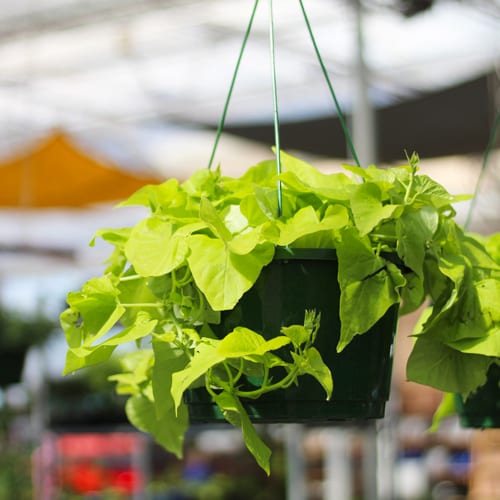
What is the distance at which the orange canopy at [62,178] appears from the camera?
4.61 metres

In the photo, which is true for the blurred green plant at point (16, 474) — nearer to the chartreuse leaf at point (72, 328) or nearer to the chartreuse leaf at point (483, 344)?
the chartreuse leaf at point (72, 328)

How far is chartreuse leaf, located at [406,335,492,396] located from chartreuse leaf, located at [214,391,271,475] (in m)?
0.17

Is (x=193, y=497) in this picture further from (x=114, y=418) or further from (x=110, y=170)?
(x=110, y=170)

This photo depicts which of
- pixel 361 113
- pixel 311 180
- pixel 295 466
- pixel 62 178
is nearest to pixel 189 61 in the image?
pixel 62 178

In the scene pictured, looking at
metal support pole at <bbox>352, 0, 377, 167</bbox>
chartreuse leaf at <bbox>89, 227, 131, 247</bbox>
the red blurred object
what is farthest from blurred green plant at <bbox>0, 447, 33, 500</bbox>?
chartreuse leaf at <bbox>89, 227, 131, 247</bbox>

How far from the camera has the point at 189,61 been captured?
6.77 m

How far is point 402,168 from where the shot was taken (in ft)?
2.84

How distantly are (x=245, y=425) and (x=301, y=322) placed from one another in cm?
12

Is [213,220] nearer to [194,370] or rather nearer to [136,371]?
[194,370]

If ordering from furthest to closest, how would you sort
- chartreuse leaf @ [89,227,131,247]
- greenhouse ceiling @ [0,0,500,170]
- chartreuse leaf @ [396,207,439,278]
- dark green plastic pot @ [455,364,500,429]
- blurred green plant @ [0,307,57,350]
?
greenhouse ceiling @ [0,0,500,170] → blurred green plant @ [0,307,57,350] → dark green plastic pot @ [455,364,500,429] → chartreuse leaf @ [89,227,131,247] → chartreuse leaf @ [396,207,439,278]

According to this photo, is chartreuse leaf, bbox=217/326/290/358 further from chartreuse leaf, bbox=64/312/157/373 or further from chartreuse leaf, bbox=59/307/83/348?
chartreuse leaf, bbox=59/307/83/348

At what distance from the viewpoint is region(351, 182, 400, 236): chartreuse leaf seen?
795mm

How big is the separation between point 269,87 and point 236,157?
1.30 metres

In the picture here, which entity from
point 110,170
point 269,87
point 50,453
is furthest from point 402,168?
point 269,87
